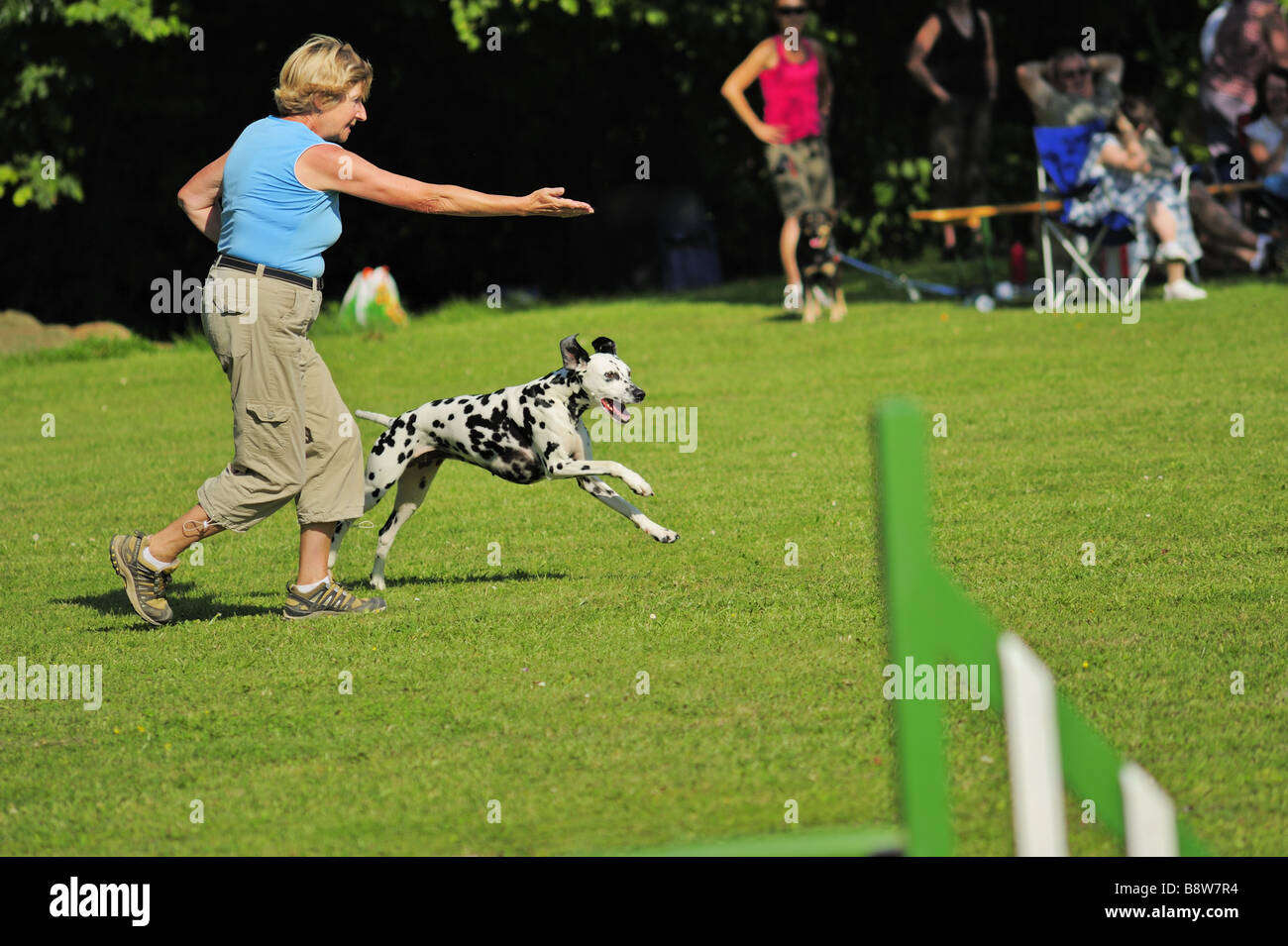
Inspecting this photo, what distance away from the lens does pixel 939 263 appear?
2227cm

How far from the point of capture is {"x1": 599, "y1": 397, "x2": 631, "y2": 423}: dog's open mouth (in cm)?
752

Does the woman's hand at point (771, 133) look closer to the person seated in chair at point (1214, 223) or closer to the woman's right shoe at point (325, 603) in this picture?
the person seated in chair at point (1214, 223)

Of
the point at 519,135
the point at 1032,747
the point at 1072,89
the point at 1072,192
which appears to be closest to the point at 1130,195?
the point at 1072,192

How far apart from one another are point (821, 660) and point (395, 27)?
18.3 metres

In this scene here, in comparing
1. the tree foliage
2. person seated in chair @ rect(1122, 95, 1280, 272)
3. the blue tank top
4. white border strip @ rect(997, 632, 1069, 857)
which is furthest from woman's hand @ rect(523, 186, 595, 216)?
the tree foliage

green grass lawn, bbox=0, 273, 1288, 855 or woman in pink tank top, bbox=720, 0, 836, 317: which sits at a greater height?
woman in pink tank top, bbox=720, 0, 836, 317

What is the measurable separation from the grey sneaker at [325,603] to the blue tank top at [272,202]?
146cm

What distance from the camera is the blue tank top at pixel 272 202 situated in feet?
21.4

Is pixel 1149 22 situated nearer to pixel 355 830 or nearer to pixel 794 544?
pixel 794 544

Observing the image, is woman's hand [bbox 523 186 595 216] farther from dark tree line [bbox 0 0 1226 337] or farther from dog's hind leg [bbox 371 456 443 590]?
dark tree line [bbox 0 0 1226 337]

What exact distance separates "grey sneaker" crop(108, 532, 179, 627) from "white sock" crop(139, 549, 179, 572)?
0.06ft

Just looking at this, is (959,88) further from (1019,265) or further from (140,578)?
(140,578)

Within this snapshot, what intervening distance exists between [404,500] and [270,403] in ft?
4.63

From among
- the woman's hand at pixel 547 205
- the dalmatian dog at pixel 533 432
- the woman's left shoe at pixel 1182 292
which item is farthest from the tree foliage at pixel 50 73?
the woman's hand at pixel 547 205
